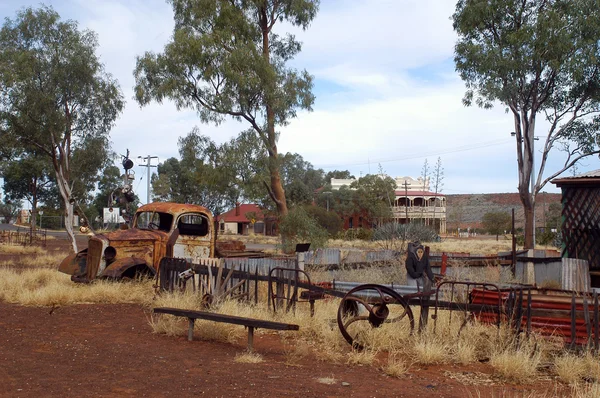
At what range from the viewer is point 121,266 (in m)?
14.3

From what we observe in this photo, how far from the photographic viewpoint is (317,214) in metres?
52.7

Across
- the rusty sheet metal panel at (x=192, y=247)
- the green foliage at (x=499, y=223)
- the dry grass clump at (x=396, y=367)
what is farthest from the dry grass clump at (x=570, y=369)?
the green foliage at (x=499, y=223)

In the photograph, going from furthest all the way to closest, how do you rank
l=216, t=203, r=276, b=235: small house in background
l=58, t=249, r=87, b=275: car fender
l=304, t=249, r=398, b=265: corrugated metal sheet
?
l=216, t=203, r=276, b=235: small house in background, l=304, t=249, r=398, b=265: corrugated metal sheet, l=58, t=249, r=87, b=275: car fender

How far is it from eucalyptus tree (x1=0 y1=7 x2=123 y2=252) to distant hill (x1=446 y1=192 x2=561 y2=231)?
58.8 metres

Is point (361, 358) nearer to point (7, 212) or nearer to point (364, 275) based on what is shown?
point (364, 275)

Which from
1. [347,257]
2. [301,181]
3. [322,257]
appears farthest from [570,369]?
[301,181]

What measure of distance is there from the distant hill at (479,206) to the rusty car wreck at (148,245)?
63.8 meters

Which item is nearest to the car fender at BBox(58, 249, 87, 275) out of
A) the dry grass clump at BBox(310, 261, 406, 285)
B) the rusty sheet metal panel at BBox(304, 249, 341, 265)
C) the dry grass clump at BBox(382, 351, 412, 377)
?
the dry grass clump at BBox(310, 261, 406, 285)

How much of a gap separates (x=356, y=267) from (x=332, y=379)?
1039cm

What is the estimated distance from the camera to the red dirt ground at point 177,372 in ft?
20.9

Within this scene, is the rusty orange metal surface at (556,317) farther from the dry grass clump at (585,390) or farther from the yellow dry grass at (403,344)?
the dry grass clump at (585,390)

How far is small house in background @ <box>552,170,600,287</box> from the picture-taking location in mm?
16391

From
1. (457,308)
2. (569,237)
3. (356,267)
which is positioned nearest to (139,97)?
(356,267)

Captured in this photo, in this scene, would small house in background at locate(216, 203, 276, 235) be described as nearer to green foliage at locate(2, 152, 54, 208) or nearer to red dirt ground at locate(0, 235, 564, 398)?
green foliage at locate(2, 152, 54, 208)
